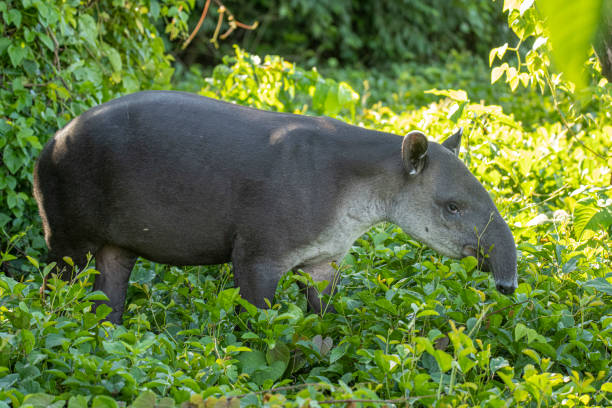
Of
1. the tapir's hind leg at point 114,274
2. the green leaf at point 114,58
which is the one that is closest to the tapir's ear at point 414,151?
the tapir's hind leg at point 114,274

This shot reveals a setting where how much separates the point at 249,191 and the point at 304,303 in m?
0.86

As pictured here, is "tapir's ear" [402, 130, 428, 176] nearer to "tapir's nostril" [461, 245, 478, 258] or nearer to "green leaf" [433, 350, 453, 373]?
"tapir's nostril" [461, 245, 478, 258]

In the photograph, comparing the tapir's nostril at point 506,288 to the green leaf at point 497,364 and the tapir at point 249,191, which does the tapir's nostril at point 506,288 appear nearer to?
the tapir at point 249,191

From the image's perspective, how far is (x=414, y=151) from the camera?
357 cm

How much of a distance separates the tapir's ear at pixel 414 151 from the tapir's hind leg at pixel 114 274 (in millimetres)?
1573

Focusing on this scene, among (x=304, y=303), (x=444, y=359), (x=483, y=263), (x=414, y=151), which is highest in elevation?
(x=414, y=151)

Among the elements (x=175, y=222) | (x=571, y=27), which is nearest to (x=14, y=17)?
(x=175, y=222)

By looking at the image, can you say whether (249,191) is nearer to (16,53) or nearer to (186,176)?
(186,176)

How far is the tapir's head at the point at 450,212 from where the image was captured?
3539 millimetres

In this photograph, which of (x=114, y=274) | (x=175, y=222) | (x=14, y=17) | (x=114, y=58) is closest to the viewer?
(x=175, y=222)

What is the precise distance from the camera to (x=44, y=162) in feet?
12.4

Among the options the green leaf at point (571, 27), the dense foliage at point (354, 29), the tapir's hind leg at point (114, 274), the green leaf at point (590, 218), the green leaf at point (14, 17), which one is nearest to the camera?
the green leaf at point (571, 27)

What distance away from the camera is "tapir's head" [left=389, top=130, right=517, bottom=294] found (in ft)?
11.6

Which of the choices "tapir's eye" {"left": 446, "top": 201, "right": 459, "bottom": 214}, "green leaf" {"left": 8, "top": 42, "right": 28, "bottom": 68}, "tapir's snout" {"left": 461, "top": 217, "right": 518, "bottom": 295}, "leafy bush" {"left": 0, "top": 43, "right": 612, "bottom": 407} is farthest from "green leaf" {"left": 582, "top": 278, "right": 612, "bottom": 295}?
"green leaf" {"left": 8, "top": 42, "right": 28, "bottom": 68}
